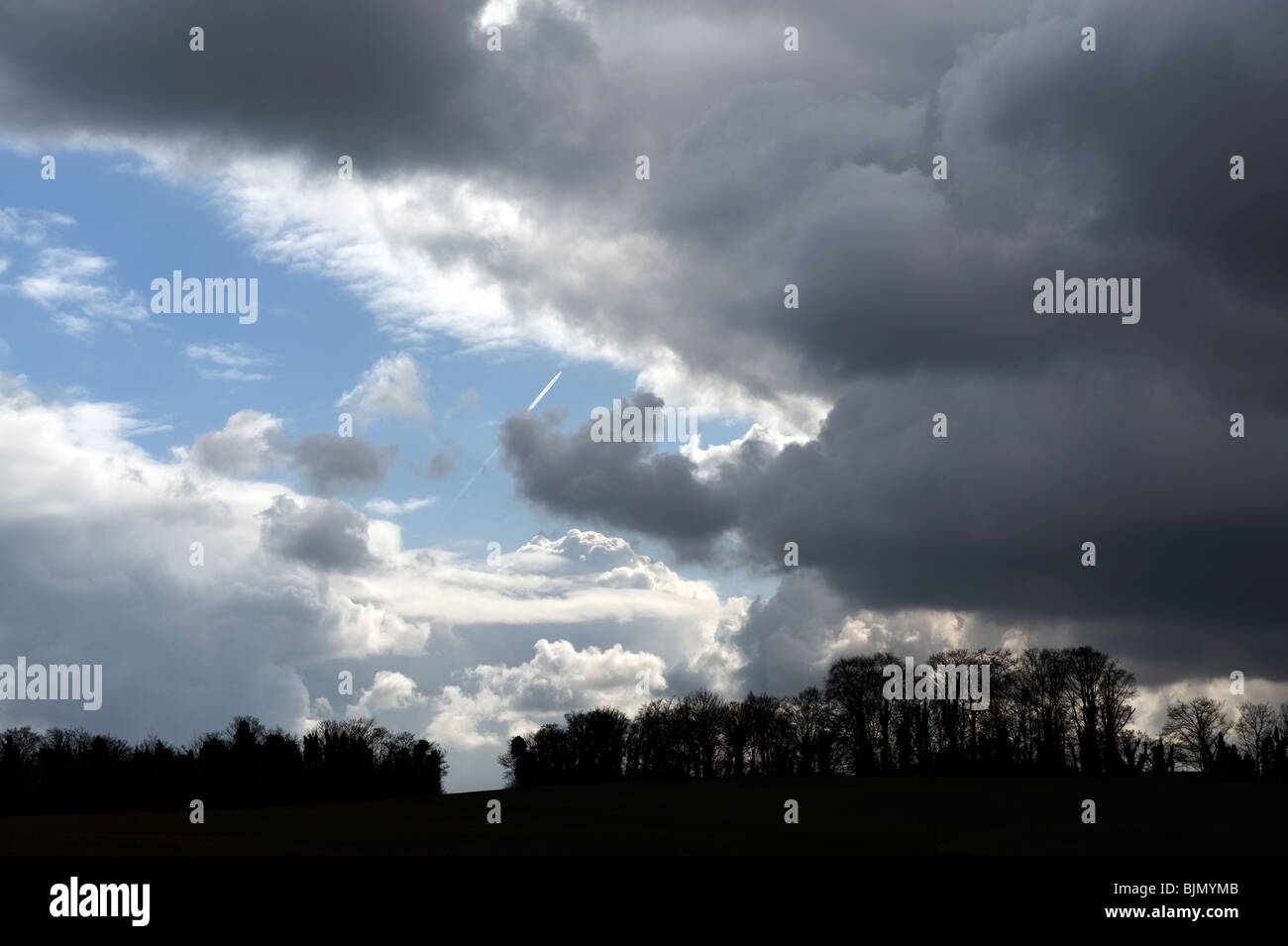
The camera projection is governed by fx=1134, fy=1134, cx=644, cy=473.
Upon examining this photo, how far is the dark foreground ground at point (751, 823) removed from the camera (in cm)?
7556

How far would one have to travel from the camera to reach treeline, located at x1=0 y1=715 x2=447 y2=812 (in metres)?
142

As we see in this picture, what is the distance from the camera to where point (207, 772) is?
508 feet

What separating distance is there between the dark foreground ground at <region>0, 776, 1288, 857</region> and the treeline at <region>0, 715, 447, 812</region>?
20741mm

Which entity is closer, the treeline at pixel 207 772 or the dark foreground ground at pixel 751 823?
the dark foreground ground at pixel 751 823

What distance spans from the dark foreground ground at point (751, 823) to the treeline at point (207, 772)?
2074cm

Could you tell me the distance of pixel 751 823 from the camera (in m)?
97.6

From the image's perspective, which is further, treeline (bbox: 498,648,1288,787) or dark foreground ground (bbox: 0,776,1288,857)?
treeline (bbox: 498,648,1288,787)

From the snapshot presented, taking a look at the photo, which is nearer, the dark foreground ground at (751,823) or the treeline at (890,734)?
the dark foreground ground at (751,823)

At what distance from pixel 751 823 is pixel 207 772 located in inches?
3552

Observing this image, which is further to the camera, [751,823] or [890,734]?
[890,734]

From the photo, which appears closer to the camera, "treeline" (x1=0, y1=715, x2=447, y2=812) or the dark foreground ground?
the dark foreground ground
